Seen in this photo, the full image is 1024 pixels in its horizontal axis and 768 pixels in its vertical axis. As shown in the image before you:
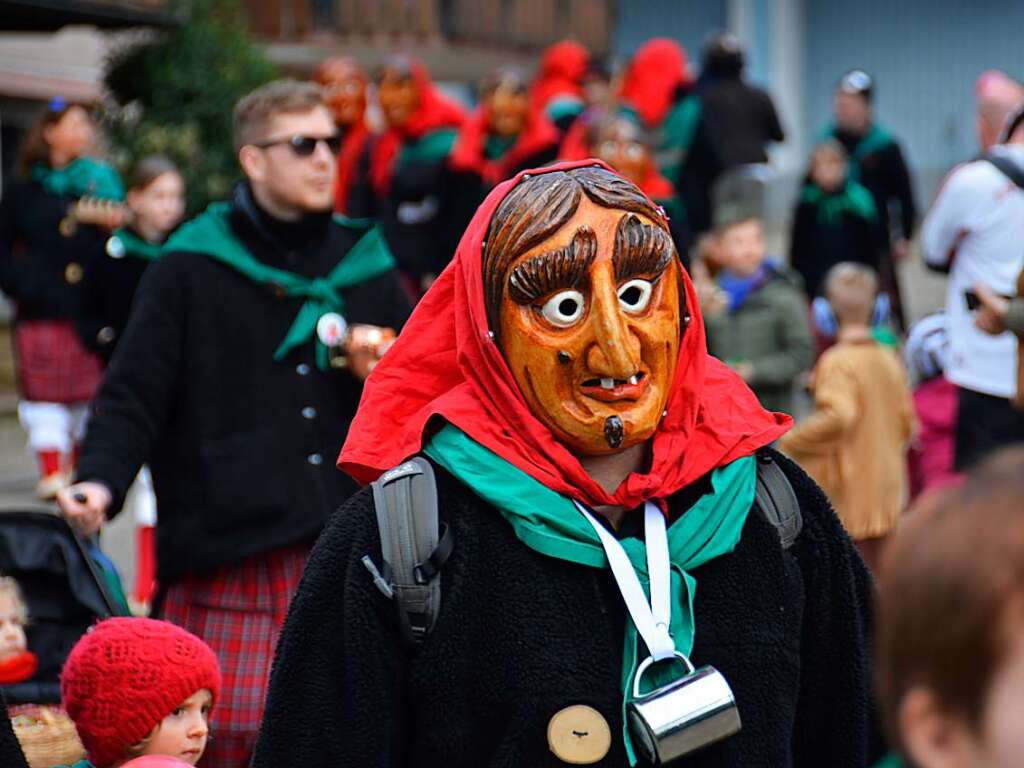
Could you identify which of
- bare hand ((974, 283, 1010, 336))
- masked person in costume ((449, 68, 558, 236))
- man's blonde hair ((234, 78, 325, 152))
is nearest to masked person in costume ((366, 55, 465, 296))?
masked person in costume ((449, 68, 558, 236))

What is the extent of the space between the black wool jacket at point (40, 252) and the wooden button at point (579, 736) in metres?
6.94

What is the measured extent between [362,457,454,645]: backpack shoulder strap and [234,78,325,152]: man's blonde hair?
240 centimetres

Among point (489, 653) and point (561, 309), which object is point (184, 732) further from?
point (561, 309)

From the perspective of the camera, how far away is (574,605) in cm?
269

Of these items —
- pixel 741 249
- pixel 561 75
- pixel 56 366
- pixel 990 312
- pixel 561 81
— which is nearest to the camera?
pixel 990 312

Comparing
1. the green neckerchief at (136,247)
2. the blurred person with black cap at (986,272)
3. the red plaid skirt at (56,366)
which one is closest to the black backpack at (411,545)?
the blurred person with black cap at (986,272)

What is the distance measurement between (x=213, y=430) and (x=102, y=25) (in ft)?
32.0

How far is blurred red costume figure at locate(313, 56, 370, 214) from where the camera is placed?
1210 cm

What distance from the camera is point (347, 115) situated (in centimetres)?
1228

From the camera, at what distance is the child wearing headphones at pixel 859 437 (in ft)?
21.9

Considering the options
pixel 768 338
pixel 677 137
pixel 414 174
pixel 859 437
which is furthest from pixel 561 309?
pixel 677 137

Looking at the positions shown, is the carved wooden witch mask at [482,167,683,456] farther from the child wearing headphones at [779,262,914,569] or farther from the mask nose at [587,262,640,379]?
the child wearing headphones at [779,262,914,569]

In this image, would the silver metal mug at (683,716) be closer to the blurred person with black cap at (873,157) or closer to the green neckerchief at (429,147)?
the green neckerchief at (429,147)

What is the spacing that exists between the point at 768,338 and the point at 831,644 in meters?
4.81
